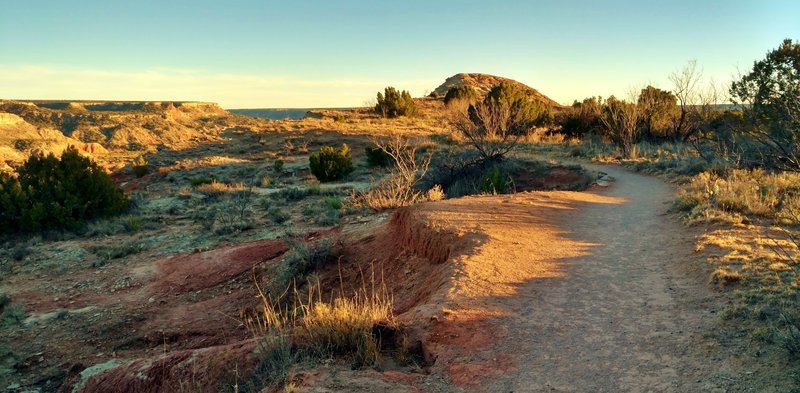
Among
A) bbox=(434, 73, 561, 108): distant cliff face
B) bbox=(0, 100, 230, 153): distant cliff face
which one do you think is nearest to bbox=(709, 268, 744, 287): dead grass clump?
bbox=(0, 100, 230, 153): distant cliff face

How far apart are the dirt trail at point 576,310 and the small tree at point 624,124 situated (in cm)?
1831

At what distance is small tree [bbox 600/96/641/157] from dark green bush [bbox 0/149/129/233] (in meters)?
22.2

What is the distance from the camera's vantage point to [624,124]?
92.9 ft

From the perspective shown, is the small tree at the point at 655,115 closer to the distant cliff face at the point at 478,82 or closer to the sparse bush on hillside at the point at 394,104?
the sparse bush on hillside at the point at 394,104

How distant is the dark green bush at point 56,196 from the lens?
15906 mm

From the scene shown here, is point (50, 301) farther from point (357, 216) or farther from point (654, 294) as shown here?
point (654, 294)

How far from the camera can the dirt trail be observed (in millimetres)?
4125

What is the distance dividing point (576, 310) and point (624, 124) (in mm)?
25638

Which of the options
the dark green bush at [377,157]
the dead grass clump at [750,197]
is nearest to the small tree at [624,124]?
the dark green bush at [377,157]

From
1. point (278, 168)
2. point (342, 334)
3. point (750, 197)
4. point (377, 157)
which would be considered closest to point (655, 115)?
point (377, 157)

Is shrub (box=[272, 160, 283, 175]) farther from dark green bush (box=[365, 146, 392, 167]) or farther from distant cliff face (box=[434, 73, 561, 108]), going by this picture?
distant cliff face (box=[434, 73, 561, 108])

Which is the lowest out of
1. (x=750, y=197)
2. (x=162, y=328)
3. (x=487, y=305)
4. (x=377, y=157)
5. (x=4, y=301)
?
(x=4, y=301)

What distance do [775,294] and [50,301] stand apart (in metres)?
11.7

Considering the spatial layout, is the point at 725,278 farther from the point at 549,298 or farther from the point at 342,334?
the point at 342,334
